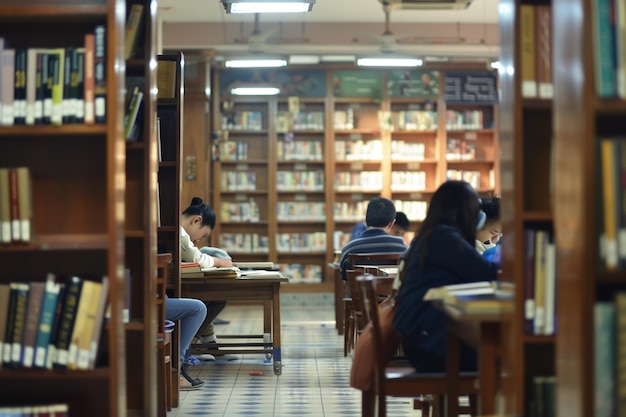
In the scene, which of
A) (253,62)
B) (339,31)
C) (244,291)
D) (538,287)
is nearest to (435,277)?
(538,287)

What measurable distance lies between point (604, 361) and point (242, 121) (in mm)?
11155

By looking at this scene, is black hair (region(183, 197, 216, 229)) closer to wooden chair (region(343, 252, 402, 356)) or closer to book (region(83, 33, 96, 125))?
wooden chair (region(343, 252, 402, 356))

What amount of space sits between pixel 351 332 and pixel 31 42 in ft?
15.9

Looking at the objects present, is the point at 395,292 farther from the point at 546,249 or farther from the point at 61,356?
the point at 61,356

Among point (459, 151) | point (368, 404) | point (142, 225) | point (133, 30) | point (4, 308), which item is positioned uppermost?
point (459, 151)

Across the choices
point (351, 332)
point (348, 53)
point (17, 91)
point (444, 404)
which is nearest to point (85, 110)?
point (17, 91)

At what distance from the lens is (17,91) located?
329cm

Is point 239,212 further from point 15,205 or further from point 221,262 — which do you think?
point 15,205

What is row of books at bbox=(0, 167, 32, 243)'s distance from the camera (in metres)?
3.20

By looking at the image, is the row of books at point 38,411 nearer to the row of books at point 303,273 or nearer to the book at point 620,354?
the book at point 620,354

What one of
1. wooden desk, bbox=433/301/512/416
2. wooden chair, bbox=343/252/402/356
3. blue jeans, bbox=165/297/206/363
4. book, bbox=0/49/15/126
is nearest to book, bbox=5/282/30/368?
book, bbox=0/49/15/126

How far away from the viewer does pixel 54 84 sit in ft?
10.7

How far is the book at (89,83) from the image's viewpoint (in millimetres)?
3211

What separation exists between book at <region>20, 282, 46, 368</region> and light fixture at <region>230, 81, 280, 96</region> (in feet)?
30.9
